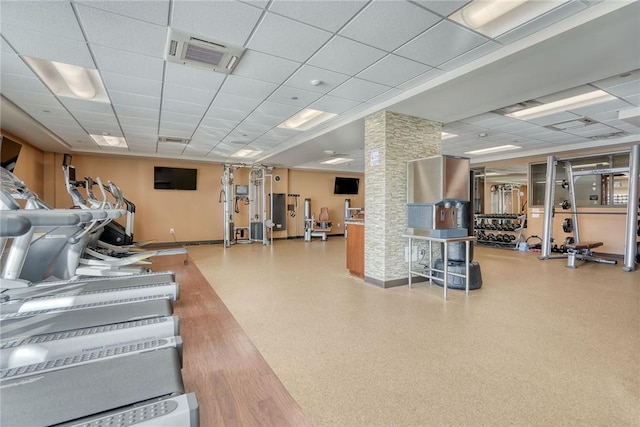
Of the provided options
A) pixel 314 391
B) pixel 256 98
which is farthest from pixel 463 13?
pixel 314 391

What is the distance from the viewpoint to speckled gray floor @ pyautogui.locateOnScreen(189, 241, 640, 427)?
1.74 m

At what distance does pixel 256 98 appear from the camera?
14.1ft

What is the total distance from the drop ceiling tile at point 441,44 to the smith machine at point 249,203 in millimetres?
6691

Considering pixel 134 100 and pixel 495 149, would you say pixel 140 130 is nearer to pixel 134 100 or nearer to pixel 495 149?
pixel 134 100

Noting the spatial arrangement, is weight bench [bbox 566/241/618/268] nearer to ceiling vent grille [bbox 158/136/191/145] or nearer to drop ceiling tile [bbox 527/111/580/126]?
drop ceiling tile [bbox 527/111/580/126]

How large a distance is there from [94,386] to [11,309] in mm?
1564

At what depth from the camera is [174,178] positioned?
933 centimetres

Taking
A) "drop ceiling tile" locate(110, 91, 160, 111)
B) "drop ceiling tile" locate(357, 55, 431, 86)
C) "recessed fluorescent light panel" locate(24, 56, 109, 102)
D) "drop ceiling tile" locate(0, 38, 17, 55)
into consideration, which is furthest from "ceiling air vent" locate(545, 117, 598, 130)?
"drop ceiling tile" locate(0, 38, 17, 55)

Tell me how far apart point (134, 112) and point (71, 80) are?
89cm

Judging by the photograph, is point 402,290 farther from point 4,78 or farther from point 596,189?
point 596,189

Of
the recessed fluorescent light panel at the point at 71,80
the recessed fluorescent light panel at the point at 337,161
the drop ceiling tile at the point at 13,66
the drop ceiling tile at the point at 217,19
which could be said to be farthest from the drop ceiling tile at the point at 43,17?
the recessed fluorescent light panel at the point at 337,161

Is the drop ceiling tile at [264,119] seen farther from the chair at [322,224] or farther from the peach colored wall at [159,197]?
the chair at [322,224]

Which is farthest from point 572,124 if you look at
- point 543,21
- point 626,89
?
point 543,21

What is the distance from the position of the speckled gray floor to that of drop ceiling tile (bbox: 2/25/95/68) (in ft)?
9.94
